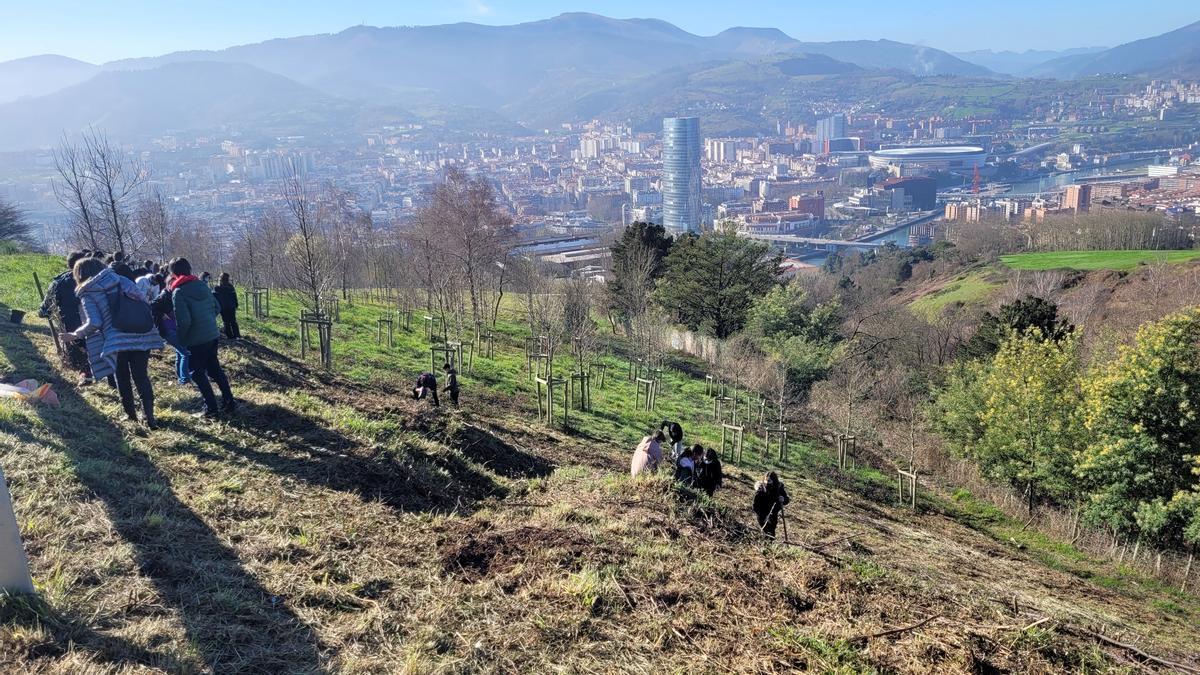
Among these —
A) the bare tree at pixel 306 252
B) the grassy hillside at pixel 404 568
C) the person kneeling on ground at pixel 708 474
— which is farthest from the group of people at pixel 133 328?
the person kneeling on ground at pixel 708 474

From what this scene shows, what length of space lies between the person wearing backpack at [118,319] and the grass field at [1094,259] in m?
54.3

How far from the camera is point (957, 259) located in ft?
194

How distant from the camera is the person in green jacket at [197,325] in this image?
7246 mm

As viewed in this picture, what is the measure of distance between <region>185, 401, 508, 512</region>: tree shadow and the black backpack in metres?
1.27

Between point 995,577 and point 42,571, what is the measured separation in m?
11.7

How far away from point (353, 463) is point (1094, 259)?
5946cm

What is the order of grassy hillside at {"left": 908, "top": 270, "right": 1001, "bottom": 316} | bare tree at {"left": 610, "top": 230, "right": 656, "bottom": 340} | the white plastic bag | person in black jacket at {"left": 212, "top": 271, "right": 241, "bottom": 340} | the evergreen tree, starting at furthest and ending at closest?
1. grassy hillside at {"left": 908, "top": 270, "right": 1001, "bottom": 316}
2. the evergreen tree
3. bare tree at {"left": 610, "top": 230, "right": 656, "bottom": 340}
4. person in black jacket at {"left": 212, "top": 271, "right": 241, "bottom": 340}
5. the white plastic bag

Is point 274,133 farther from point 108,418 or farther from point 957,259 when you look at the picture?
point 108,418

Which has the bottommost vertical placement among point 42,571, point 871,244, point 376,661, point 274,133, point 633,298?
point 871,244

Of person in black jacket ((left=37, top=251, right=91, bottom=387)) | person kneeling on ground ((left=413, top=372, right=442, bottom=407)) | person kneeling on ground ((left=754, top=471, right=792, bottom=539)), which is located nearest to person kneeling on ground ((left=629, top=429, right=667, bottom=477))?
person kneeling on ground ((left=754, top=471, right=792, bottom=539))

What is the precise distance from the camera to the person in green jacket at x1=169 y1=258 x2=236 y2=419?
7.25 metres

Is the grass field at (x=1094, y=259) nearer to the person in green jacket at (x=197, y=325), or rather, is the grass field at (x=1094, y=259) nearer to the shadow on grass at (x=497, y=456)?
the shadow on grass at (x=497, y=456)

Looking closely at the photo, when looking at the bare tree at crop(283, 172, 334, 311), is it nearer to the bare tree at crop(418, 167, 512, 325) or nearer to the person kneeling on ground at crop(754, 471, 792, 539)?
the bare tree at crop(418, 167, 512, 325)

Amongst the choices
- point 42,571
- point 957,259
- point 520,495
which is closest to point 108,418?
point 42,571
